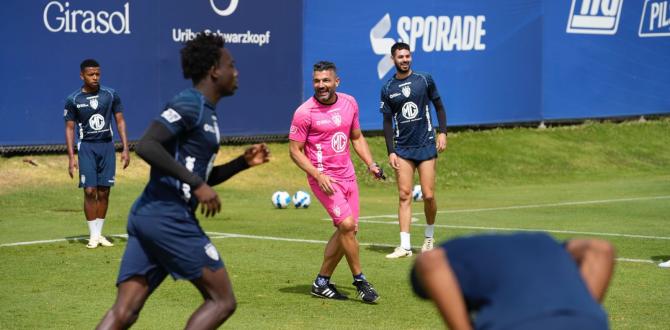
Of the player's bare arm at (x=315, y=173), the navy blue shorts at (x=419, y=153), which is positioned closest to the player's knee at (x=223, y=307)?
the player's bare arm at (x=315, y=173)

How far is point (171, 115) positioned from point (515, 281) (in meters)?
3.41

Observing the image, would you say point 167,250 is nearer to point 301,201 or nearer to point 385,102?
point 385,102

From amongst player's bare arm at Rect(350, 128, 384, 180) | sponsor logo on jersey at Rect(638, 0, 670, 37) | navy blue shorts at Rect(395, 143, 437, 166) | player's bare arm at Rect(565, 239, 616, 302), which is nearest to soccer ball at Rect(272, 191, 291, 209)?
navy blue shorts at Rect(395, 143, 437, 166)

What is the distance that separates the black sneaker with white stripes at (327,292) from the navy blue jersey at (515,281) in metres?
7.08

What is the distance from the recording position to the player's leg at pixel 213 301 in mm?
6957

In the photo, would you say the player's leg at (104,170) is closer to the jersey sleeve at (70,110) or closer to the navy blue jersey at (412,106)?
the jersey sleeve at (70,110)

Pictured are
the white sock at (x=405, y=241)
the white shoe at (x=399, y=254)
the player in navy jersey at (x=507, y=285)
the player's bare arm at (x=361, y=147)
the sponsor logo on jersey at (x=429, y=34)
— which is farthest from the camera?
the sponsor logo on jersey at (x=429, y=34)

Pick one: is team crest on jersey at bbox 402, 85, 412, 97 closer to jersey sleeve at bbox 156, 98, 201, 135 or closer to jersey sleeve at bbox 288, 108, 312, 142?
jersey sleeve at bbox 288, 108, 312, 142

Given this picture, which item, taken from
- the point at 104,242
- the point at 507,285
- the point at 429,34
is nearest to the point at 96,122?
the point at 104,242

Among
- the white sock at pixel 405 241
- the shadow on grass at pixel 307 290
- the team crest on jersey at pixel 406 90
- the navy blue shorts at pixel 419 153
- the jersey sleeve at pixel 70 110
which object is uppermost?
the team crest on jersey at pixel 406 90

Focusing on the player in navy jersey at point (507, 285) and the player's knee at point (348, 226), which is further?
the player's knee at point (348, 226)

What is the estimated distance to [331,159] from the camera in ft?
37.9

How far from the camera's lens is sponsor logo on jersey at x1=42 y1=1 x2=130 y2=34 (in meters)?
21.1

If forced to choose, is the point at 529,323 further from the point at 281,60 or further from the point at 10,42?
the point at 281,60
